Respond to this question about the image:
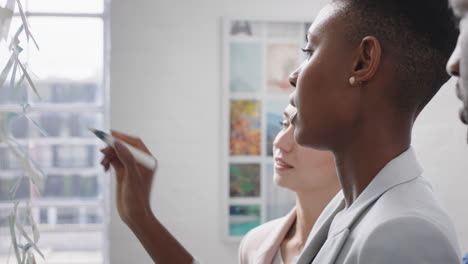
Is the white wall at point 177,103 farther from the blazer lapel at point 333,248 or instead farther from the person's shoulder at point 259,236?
the blazer lapel at point 333,248

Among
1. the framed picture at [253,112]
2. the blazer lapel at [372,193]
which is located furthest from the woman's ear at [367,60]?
the framed picture at [253,112]

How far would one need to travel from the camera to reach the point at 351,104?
0.64m

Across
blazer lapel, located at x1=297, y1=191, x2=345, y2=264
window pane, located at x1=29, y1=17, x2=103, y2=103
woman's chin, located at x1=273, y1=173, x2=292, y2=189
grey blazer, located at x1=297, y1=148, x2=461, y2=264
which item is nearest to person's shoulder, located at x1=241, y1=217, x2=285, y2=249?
woman's chin, located at x1=273, y1=173, x2=292, y2=189

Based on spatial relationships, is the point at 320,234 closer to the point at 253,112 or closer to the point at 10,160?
the point at 10,160

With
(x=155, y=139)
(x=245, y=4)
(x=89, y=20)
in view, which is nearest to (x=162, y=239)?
(x=155, y=139)

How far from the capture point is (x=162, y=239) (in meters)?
0.92

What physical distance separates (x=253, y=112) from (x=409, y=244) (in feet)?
8.76

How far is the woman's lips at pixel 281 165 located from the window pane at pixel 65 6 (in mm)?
2489

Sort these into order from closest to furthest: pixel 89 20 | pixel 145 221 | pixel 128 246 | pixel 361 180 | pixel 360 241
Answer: pixel 360 241 < pixel 361 180 < pixel 145 221 < pixel 128 246 < pixel 89 20

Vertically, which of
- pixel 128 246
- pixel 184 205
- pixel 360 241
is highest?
pixel 360 241

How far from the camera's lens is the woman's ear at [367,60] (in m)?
0.62

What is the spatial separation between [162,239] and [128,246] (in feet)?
7.54

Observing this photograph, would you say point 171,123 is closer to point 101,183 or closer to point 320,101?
point 101,183

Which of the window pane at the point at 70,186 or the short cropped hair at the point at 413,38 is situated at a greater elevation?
the short cropped hair at the point at 413,38
